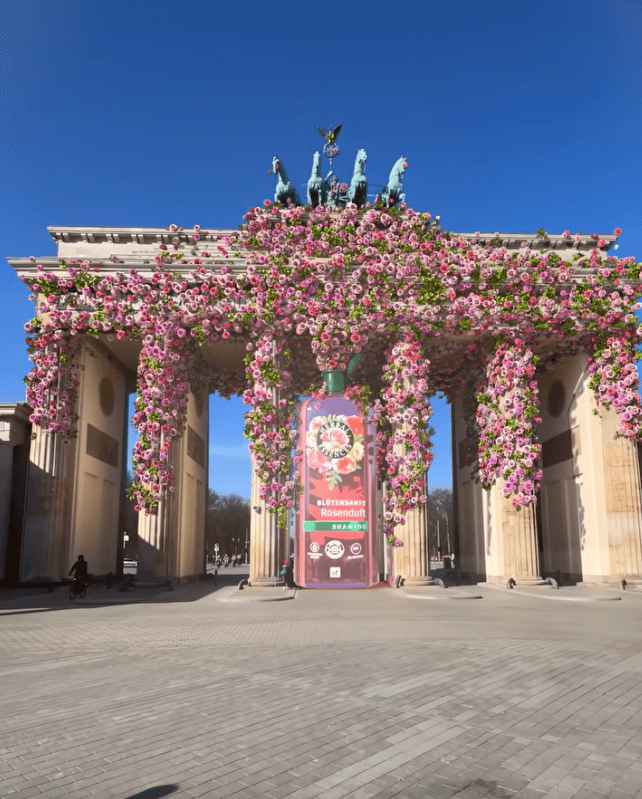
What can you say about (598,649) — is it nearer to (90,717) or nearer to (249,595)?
(90,717)

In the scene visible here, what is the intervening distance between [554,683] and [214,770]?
16.3 ft

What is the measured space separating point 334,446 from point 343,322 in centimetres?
516

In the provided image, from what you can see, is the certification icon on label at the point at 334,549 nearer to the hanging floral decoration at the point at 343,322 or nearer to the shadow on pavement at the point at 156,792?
the hanging floral decoration at the point at 343,322

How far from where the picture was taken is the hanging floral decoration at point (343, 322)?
27.4 meters

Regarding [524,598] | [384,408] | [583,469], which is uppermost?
[384,408]

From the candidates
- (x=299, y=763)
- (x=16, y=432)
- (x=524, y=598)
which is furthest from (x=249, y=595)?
(x=299, y=763)

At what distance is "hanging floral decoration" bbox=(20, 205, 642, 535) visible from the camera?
2739 cm

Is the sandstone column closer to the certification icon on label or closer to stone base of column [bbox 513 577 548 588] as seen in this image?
stone base of column [bbox 513 577 548 588]

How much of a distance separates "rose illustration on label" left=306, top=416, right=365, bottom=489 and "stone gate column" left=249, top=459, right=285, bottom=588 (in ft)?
8.53

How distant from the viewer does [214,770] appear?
211 inches

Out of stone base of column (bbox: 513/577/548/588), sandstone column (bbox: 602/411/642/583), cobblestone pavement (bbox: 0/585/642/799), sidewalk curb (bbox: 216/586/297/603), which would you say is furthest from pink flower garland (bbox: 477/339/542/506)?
cobblestone pavement (bbox: 0/585/642/799)

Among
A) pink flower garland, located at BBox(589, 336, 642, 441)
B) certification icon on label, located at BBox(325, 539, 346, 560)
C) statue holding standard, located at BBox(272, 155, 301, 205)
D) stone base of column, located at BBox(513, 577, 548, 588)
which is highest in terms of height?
statue holding standard, located at BBox(272, 155, 301, 205)

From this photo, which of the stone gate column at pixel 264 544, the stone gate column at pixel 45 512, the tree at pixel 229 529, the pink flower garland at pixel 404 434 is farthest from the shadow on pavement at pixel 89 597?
the tree at pixel 229 529

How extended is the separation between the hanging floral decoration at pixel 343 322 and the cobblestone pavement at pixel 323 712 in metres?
13.7
